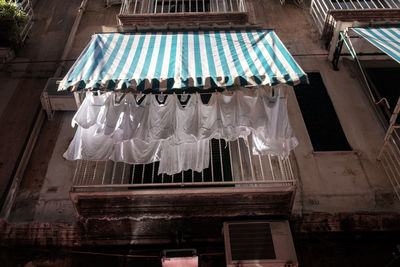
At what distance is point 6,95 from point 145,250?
5.79 m

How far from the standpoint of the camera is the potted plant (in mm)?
8755

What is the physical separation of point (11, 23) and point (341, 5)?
9.59 metres

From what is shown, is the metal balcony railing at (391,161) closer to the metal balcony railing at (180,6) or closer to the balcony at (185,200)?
the balcony at (185,200)

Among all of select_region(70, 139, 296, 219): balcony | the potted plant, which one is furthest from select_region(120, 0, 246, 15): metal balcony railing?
select_region(70, 139, 296, 219): balcony

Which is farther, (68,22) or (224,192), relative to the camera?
(68,22)

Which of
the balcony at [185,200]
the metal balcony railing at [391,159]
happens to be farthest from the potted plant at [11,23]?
the metal balcony railing at [391,159]

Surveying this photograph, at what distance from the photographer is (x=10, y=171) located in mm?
6820

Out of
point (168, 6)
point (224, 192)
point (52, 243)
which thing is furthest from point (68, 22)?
point (224, 192)

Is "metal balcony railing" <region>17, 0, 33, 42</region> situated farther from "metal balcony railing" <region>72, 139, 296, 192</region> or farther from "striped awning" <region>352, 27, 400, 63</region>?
"striped awning" <region>352, 27, 400, 63</region>

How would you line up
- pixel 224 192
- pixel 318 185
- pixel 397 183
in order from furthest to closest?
pixel 318 185 < pixel 397 183 < pixel 224 192

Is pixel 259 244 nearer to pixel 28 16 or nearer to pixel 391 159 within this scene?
pixel 391 159

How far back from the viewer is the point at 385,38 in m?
6.81

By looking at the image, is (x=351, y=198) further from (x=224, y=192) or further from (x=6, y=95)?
(x=6, y=95)

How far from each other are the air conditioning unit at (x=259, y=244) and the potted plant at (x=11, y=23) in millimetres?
8158
